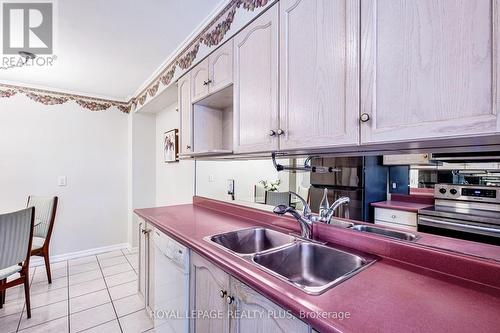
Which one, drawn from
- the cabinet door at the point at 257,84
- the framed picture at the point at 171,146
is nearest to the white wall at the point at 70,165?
the framed picture at the point at 171,146

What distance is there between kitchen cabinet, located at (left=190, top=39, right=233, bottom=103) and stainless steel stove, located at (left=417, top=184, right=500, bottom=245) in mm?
1309

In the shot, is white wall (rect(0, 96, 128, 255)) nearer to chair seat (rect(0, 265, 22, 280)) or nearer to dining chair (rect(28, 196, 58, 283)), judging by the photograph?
dining chair (rect(28, 196, 58, 283))

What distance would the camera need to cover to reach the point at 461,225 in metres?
1.02

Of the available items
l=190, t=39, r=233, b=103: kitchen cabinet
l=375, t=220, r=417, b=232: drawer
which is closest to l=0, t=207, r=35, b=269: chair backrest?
l=190, t=39, r=233, b=103: kitchen cabinet

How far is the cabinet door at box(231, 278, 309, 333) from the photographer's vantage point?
2.37 feet

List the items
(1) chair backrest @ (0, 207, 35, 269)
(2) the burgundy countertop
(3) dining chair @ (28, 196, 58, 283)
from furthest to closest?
(3) dining chair @ (28, 196, 58, 283) → (1) chair backrest @ (0, 207, 35, 269) → (2) the burgundy countertop

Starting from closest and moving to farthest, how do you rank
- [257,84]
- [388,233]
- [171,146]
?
[388,233]
[257,84]
[171,146]

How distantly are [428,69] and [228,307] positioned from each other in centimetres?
113

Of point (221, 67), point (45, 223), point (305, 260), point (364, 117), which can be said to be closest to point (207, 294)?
point (305, 260)

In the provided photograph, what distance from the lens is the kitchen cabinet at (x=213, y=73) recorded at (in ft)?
5.18

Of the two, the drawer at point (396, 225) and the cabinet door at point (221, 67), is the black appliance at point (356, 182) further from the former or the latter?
the cabinet door at point (221, 67)

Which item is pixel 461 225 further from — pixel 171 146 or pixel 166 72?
pixel 171 146

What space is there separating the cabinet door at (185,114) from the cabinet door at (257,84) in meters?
0.65

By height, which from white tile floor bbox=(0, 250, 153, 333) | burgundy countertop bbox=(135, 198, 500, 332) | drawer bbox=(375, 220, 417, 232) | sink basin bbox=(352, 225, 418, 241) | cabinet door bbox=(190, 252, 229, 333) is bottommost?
white tile floor bbox=(0, 250, 153, 333)
